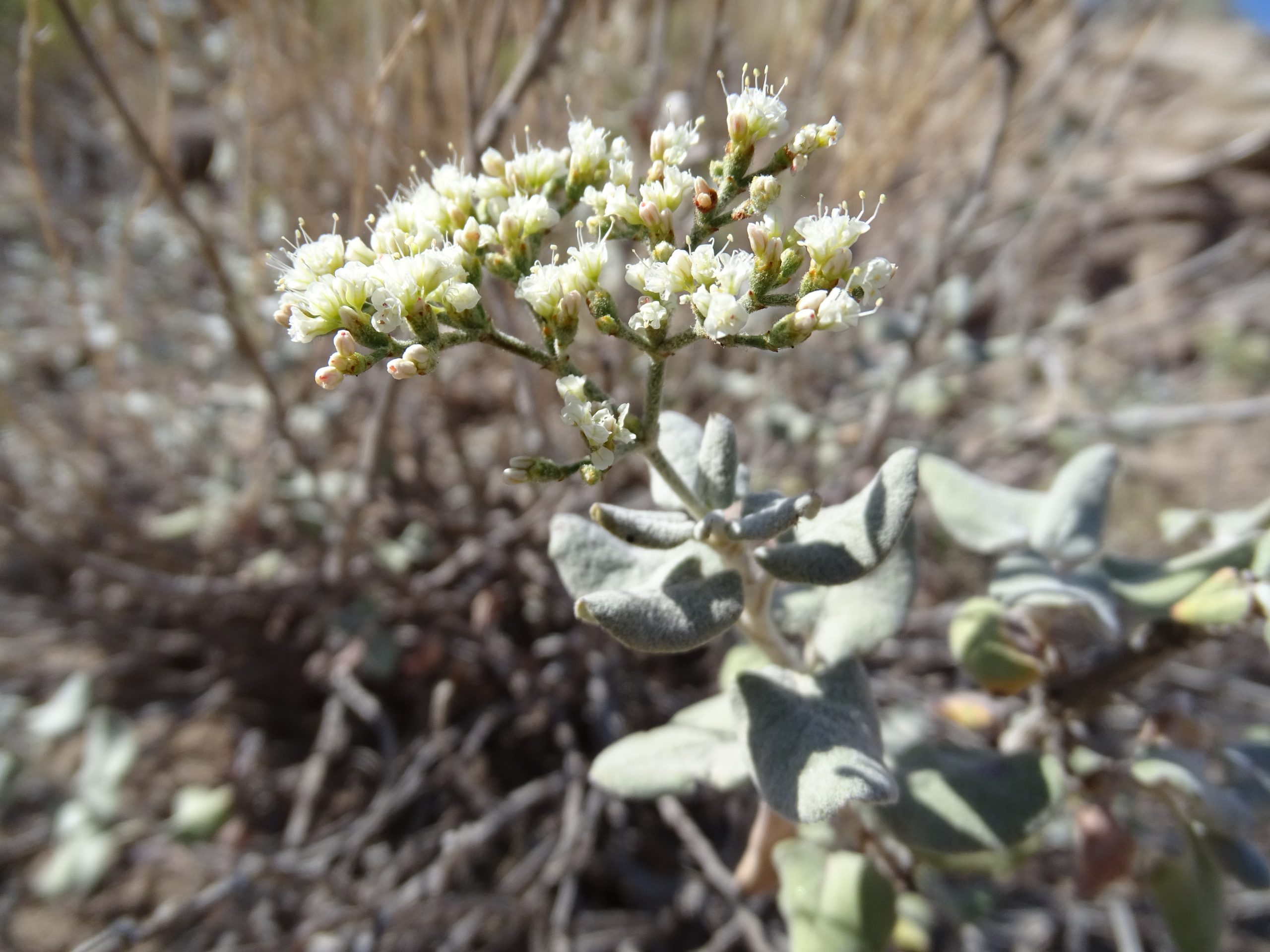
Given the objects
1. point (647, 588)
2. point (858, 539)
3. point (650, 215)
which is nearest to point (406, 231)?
point (650, 215)

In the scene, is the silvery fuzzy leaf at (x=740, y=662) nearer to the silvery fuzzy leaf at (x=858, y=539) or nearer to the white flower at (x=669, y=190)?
the silvery fuzzy leaf at (x=858, y=539)

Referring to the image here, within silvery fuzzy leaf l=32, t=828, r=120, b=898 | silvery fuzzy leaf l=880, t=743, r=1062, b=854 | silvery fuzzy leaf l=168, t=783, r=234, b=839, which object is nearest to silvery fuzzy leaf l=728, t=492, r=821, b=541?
silvery fuzzy leaf l=880, t=743, r=1062, b=854

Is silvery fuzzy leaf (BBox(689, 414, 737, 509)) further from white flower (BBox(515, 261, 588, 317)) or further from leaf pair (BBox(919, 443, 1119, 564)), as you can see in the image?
leaf pair (BBox(919, 443, 1119, 564))

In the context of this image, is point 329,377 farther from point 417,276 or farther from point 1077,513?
point 1077,513

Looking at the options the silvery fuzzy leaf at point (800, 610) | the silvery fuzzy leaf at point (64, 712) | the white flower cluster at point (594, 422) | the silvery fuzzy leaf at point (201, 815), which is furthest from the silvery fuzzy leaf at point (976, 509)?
the silvery fuzzy leaf at point (64, 712)

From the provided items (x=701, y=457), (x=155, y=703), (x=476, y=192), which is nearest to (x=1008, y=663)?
(x=701, y=457)

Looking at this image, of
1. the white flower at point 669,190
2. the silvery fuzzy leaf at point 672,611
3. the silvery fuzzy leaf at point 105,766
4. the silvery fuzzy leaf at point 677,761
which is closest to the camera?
the silvery fuzzy leaf at point 672,611
